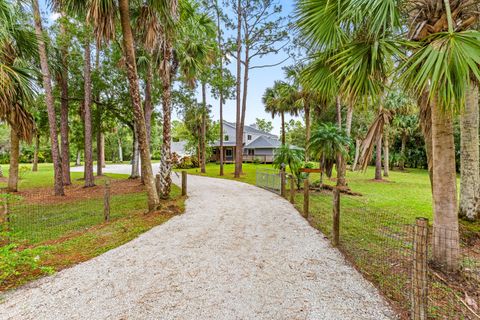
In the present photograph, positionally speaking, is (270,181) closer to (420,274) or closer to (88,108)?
(420,274)

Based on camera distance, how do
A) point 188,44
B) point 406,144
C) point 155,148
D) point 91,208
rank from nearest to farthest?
point 91,208
point 188,44
point 406,144
point 155,148

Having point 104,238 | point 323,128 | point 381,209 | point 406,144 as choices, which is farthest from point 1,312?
point 406,144

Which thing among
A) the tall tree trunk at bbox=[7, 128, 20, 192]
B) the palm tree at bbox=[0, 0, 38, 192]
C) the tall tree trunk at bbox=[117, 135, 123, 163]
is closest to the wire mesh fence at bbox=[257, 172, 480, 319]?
the palm tree at bbox=[0, 0, 38, 192]

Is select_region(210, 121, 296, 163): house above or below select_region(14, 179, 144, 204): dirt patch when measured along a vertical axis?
above

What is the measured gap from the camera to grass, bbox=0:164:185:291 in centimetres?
351

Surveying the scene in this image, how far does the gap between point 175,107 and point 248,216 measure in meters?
13.1

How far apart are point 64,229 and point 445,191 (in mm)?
8140

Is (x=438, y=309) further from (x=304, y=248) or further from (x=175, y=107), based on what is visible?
(x=175, y=107)

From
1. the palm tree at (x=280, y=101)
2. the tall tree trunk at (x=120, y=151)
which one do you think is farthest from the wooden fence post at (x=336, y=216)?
the tall tree trunk at (x=120, y=151)

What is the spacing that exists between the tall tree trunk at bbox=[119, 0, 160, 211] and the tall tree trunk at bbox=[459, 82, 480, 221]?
8.07 m

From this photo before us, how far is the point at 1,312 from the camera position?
2.67 m

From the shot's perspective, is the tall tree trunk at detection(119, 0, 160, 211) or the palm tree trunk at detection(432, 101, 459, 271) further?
the tall tree trunk at detection(119, 0, 160, 211)

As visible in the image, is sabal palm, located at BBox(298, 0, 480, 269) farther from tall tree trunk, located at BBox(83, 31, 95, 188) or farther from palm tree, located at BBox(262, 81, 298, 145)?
palm tree, located at BBox(262, 81, 298, 145)

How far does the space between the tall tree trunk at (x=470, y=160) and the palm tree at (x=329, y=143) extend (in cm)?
505
